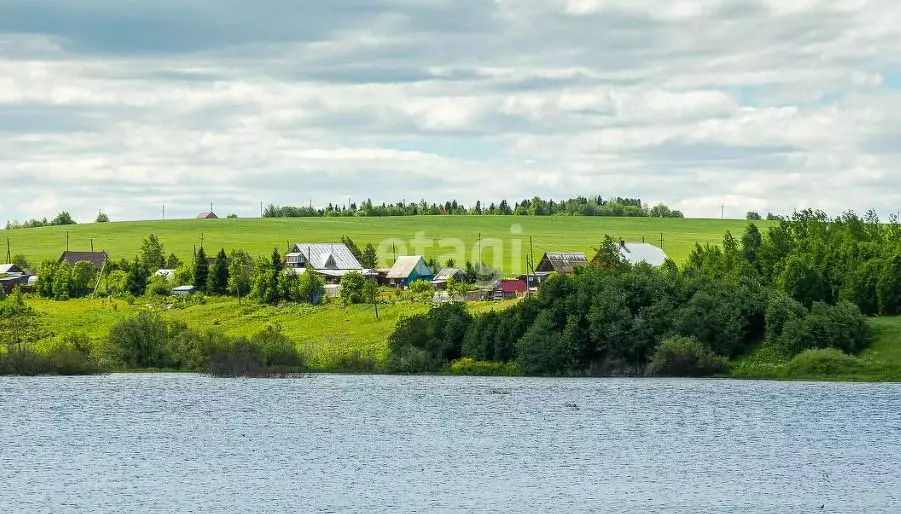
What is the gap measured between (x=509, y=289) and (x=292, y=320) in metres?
36.2

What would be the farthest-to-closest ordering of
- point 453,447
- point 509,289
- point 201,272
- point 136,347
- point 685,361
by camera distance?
point 201,272 → point 509,289 → point 136,347 → point 685,361 → point 453,447

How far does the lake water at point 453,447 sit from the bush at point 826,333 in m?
9.45

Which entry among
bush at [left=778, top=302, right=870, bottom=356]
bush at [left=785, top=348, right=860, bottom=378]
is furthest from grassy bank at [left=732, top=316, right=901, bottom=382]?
bush at [left=778, top=302, right=870, bottom=356]

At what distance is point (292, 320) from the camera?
522 ft

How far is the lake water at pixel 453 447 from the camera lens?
56.5m

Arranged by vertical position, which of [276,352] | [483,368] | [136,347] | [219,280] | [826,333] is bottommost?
[483,368]

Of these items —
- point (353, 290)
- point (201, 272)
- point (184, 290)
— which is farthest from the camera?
point (201, 272)

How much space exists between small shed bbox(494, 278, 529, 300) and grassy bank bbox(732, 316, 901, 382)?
57103 millimetres

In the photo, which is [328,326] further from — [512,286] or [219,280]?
[512,286]

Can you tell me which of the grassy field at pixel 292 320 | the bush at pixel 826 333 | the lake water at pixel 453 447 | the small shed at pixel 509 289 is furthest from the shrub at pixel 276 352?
the small shed at pixel 509 289

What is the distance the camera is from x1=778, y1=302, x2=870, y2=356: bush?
119375mm

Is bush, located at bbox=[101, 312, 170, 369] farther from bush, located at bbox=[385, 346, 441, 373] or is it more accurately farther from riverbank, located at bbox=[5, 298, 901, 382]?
bush, located at bbox=[385, 346, 441, 373]

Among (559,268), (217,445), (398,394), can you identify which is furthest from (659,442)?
(559,268)

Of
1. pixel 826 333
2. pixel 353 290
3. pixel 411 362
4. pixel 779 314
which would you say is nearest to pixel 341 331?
pixel 353 290
